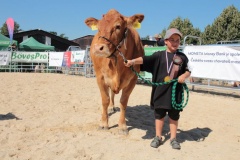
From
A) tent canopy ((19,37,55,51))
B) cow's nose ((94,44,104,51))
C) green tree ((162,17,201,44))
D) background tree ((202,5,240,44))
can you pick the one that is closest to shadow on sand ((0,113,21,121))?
cow's nose ((94,44,104,51))

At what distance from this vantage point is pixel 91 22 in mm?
4422

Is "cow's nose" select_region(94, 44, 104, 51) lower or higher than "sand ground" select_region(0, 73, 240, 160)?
higher

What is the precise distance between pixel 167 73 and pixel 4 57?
15.3 metres

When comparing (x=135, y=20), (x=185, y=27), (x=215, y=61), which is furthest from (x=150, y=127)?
(x=185, y=27)

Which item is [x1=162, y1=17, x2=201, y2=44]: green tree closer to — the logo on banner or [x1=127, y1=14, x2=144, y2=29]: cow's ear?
the logo on banner

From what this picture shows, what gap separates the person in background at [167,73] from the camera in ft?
12.4

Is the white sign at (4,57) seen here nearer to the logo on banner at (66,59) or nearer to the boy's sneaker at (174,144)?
the logo on banner at (66,59)

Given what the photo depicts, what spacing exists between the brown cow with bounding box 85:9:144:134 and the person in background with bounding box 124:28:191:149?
1.20ft

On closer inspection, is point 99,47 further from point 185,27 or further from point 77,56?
point 185,27

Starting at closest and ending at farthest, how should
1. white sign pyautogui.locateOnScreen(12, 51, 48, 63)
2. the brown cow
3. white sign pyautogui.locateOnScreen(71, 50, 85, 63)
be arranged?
the brown cow, white sign pyautogui.locateOnScreen(71, 50, 85, 63), white sign pyautogui.locateOnScreen(12, 51, 48, 63)

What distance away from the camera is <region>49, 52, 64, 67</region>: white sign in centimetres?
1711

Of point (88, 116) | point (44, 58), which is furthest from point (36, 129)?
point (44, 58)

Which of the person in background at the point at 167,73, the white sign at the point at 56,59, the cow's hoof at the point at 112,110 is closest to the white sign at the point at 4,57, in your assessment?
the white sign at the point at 56,59

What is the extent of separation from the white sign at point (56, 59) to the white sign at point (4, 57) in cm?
259
